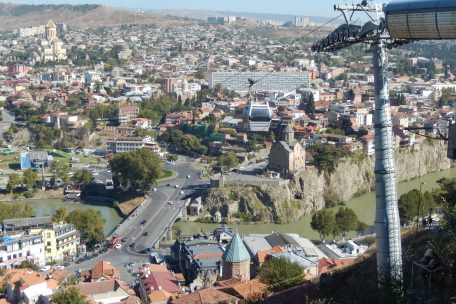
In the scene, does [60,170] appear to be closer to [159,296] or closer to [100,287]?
[100,287]

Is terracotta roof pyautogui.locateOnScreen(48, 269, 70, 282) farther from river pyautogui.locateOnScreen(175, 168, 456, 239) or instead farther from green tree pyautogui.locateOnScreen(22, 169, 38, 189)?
green tree pyautogui.locateOnScreen(22, 169, 38, 189)

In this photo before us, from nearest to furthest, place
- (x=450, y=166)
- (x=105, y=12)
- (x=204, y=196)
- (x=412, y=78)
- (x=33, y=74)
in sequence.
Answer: (x=204, y=196) < (x=450, y=166) < (x=412, y=78) < (x=33, y=74) < (x=105, y=12)

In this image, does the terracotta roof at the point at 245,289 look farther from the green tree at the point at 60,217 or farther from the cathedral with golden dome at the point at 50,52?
the cathedral with golden dome at the point at 50,52

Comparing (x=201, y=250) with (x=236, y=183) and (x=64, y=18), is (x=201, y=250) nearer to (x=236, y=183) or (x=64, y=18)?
(x=236, y=183)

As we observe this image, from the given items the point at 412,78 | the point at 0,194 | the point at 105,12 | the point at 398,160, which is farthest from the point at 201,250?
the point at 105,12

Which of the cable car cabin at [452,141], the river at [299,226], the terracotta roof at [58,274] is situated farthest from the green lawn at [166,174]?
the cable car cabin at [452,141]

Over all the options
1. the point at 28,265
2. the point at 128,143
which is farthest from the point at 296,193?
the point at 128,143
